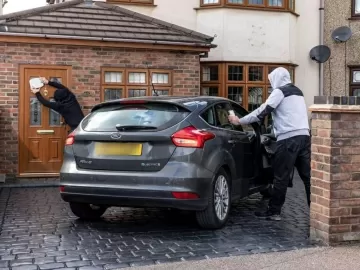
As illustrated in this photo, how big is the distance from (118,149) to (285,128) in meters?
2.08

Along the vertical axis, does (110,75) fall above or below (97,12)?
below

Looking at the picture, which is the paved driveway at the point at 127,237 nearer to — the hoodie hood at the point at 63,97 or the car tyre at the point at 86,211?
the car tyre at the point at 86,211

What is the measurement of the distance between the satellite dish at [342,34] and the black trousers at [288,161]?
8.84 metres

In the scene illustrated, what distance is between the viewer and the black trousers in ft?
21.7

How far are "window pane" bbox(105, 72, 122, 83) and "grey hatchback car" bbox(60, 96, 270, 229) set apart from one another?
460 centimetres

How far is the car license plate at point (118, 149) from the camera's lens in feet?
19.4

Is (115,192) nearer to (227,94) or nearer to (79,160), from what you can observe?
(79,160)

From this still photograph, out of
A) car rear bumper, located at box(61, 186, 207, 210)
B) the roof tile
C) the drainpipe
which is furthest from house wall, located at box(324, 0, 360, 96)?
car rear bumper, located at box(61, 186, 207, 210)

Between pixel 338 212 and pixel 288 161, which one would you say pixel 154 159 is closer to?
pixel 288 161

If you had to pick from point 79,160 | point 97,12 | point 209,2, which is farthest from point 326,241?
point 209,2

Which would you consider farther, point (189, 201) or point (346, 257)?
point (189, 201)

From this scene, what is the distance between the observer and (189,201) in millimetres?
5777

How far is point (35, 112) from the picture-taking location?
10.6 m

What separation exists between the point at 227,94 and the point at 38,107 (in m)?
4.93
